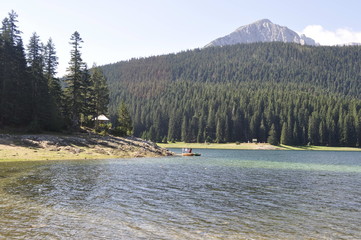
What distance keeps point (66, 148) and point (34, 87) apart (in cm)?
2109

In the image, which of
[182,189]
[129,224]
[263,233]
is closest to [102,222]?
[129,224]

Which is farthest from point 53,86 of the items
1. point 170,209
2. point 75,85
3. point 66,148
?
point 170,209

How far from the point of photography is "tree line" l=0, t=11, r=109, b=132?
215ft

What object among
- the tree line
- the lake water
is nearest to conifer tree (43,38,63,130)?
the tree line

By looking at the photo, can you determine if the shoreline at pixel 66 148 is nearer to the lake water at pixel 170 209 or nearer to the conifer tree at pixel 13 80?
the conifer tree at pixel 13 80

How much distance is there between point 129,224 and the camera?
1627 centimetres

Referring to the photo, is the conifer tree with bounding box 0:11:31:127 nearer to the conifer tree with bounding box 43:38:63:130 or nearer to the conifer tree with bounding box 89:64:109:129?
the conifer tree with bounding box 43:38:63:130

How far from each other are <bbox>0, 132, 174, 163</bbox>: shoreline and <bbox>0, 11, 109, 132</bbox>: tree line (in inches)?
258

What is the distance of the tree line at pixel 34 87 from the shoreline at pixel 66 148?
6.55m

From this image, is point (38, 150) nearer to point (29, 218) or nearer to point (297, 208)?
point (29, 218)

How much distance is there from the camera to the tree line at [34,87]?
215ft

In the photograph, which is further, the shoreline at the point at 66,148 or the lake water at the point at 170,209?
the shoreline at the point at 66,148

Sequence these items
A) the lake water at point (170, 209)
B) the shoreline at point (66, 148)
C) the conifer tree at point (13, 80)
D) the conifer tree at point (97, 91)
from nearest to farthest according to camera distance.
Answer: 1. the lake water at point (170, 209)
2. the shoreline at point (66, 148)
3. the conifer tree at point (13, 80)
4. the conifer tree at point (97, 91)

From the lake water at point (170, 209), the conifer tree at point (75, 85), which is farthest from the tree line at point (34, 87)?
the lake water at point (170, 209)
